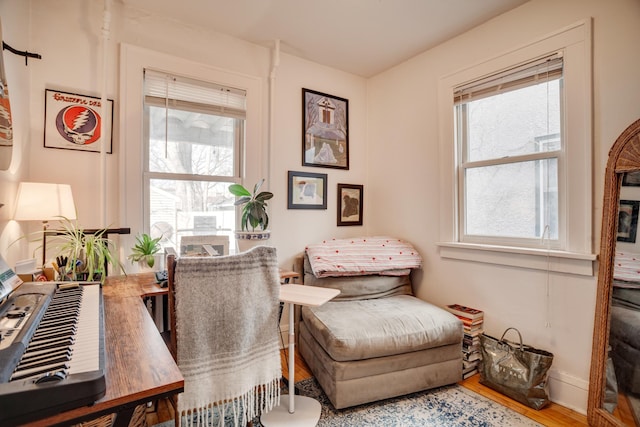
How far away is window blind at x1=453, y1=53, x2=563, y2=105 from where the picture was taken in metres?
1.99

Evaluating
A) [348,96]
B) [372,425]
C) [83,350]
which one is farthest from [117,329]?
[348,96]

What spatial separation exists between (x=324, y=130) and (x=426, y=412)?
2.39 m

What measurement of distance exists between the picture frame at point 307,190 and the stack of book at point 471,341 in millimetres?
1534

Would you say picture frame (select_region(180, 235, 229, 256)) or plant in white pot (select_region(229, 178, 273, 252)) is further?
plant in white pot (select_region(229, 178, 273, 252))

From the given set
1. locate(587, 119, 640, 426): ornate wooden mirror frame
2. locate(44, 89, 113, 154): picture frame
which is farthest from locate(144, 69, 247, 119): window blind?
locate(587, 119, 640, 426): ornate wooden mirror frame

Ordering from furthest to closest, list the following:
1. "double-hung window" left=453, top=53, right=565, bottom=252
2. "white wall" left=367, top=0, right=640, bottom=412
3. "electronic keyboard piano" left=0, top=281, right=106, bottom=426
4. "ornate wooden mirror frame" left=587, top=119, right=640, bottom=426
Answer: "double-hung window" left=453, top=53, right=565, bottom=252 < "white wall" left=367, top=0, right=640, bottom=412 < "ornate wooden mirror frame" left=587, top=119, right=640, bottom=426 < "electronic keyboard piano" left=0, top=281, right=106, bottom=426

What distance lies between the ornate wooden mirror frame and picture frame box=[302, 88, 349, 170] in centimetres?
201

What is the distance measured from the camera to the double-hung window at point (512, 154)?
2014 millimetres

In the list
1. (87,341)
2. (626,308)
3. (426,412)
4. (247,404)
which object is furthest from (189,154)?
(626,308)

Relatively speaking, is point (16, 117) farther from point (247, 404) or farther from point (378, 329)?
point (378, 329)

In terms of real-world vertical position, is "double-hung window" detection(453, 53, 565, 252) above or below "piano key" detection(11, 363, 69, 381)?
above

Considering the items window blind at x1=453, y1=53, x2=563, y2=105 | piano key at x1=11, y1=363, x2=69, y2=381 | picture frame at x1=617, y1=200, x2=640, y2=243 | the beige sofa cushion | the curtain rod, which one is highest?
window blind at x1=453, y1=53, x2=563, y2=105

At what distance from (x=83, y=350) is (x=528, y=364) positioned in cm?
225

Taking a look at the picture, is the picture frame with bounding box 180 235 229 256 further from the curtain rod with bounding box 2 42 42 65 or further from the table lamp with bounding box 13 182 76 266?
the curtain rod with bounding box 2 42 42 65
